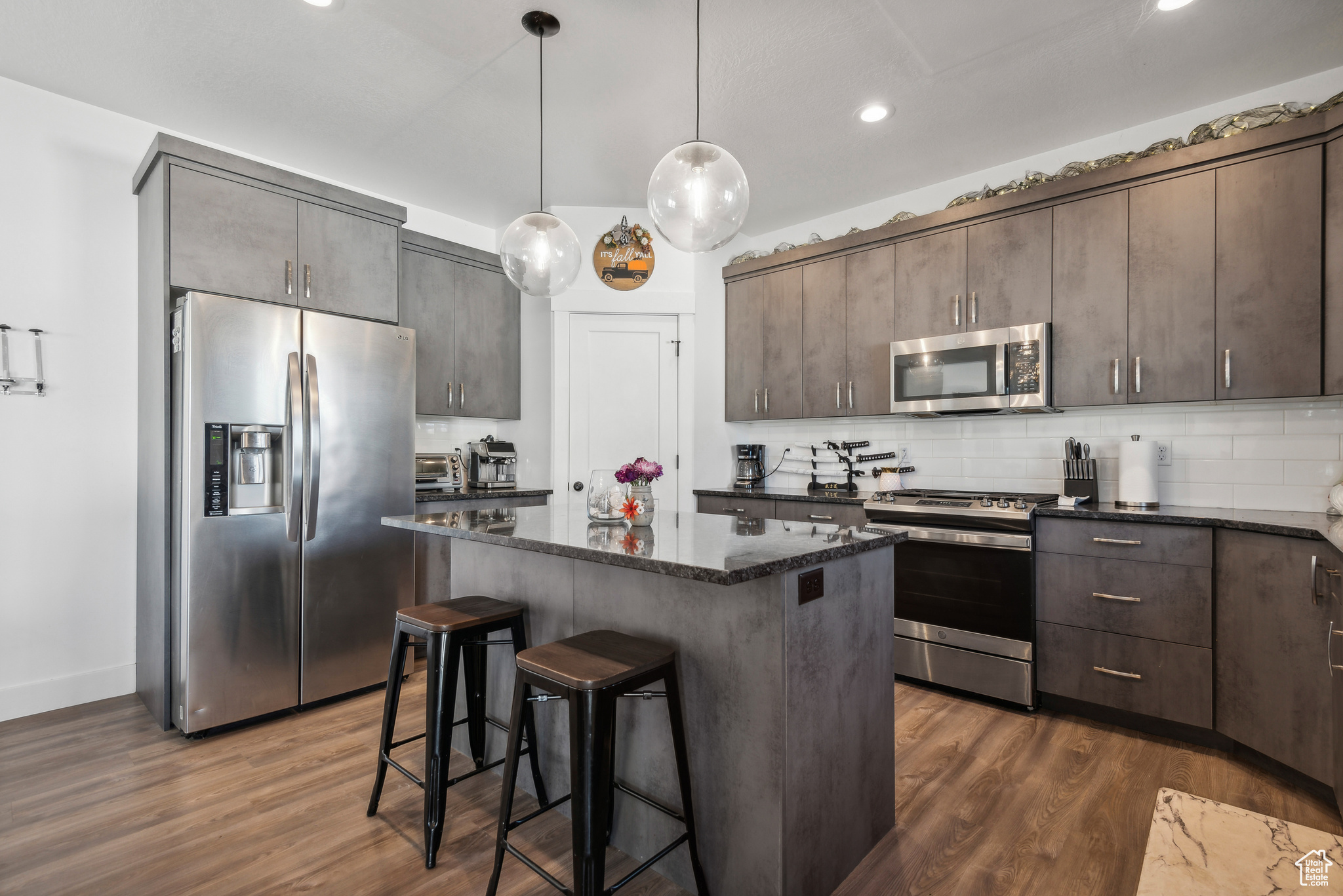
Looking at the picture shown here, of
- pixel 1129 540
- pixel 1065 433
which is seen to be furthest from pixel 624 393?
pixel 1129 540

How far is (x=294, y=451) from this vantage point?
283 cm

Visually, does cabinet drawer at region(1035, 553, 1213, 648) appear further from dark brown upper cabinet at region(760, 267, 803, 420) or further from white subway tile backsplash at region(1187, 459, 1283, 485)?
dark brown upper cabinet at region(760, 267, 803, 420)

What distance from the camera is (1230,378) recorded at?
2674mm

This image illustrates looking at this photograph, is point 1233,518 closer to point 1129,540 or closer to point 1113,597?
point 1129,540

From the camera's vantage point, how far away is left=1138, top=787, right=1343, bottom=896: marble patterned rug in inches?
24.3

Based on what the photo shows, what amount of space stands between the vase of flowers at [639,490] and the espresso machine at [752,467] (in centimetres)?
233

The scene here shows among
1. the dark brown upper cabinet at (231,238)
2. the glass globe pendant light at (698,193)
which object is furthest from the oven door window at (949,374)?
the dark brown upper cabinet at (231,238)

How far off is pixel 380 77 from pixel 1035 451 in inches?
146

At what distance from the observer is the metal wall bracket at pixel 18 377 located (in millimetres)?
2773

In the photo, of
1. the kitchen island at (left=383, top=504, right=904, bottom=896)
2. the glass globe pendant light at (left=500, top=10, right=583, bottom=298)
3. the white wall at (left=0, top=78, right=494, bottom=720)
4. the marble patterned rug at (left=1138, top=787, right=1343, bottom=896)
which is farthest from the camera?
the white wall at (left=0, top=78, right=494, bottom=720)

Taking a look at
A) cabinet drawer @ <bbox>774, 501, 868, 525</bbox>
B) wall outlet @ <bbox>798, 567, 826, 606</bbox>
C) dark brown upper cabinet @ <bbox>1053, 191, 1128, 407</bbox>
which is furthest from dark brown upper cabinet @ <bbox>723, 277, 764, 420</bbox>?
wall outlet @ <bbox>798, 567, 826, 606</bbox>

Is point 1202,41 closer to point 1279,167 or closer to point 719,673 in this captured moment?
point 1279,167

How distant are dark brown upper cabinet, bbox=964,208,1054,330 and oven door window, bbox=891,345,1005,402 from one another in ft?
0.58

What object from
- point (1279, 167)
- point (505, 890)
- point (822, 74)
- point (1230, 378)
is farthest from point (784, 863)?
point (1279, 167)
